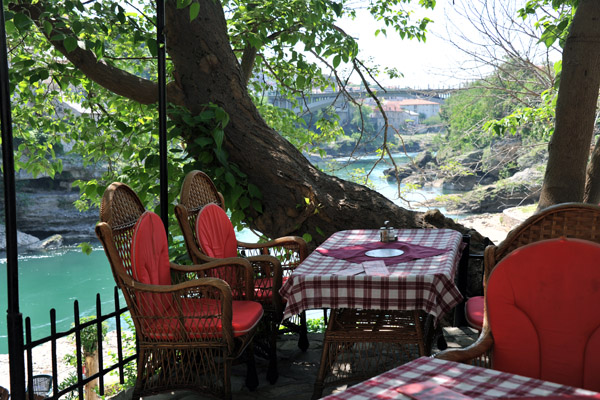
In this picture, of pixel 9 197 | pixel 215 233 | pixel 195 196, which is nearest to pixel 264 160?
pixel 195 196

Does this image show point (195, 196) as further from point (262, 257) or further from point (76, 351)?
Answer: point (76, 351)

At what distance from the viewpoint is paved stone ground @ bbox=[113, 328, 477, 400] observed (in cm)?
264

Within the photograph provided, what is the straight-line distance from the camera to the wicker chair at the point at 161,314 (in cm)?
231

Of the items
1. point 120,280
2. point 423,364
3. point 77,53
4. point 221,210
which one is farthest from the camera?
point 77,53

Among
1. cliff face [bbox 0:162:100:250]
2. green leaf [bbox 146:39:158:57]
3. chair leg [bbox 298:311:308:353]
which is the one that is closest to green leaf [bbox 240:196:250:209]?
chair leg [bbox 298:311:308:353]

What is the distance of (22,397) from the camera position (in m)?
2.15

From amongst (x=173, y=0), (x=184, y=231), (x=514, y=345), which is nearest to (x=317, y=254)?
(x=184, y=231)

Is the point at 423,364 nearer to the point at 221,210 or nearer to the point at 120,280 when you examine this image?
the point at 120,280

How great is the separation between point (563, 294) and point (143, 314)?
1.60 meters

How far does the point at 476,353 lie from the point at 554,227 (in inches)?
34.7

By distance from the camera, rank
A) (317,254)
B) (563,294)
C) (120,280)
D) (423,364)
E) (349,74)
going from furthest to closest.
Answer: (349,74)
(317,254)
(120,280)
(563,294)
(423,364)

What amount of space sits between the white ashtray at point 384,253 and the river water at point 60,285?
13.3 meters

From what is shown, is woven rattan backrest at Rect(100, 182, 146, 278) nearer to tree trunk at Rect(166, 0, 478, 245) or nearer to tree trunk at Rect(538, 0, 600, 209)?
tree trunk at Rect(166, 0, 478, 245)

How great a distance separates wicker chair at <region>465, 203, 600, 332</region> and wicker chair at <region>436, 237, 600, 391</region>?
1.34ft
